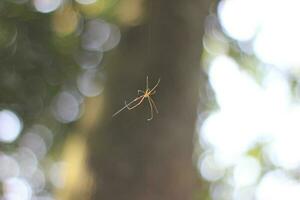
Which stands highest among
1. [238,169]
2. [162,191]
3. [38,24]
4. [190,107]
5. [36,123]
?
[238,169]

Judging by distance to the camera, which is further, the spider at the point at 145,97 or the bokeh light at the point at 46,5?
the bokeh light at the point at 46,5

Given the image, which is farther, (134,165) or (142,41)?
(142,41)

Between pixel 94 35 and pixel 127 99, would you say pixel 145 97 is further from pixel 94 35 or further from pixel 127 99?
pixel 94 35

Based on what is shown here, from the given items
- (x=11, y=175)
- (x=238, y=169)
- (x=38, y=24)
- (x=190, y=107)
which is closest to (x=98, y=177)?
(x=190, y=107)

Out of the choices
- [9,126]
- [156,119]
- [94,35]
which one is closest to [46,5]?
[94,35]

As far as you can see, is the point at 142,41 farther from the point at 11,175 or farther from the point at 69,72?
the point at 11,175

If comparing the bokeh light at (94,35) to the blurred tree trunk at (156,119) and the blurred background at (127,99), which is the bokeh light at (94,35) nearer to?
the blurred background at (127,99)

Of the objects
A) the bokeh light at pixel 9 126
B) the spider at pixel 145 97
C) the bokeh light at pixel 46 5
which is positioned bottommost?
the spider at pixel 145 97

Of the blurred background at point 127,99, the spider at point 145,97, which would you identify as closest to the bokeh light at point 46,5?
the blurred background at point 127,99

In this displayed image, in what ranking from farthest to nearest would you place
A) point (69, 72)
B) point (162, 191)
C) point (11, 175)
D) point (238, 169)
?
point (238, 169)
point (11, 175)
point (69, 72)
point (162, 191)
